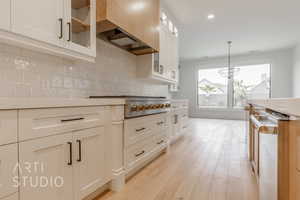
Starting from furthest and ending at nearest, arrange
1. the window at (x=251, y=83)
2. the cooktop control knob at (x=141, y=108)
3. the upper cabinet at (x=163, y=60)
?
1. the window at (x=251, y=83)
2. the upper cabinet at (x=163, y=60)
3. the cooktop control knob at (x=141, y=108)

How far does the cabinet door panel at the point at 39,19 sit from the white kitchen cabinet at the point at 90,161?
29.7 inches

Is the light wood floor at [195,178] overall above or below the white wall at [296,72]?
below

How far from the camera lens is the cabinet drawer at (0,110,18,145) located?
79 centimetres

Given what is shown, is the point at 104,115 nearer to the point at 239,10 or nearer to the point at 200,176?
the point at 200,176

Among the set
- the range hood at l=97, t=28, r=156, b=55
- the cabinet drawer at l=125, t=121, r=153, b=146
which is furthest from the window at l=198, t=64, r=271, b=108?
the cabinet drawer at l=125, t=121, r=153, b=146

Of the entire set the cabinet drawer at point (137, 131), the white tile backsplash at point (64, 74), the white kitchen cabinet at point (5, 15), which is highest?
the white kitchen cabinet at point (5, 15)

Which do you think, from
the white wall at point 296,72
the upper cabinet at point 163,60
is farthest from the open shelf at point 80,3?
the white wall at point 296,72

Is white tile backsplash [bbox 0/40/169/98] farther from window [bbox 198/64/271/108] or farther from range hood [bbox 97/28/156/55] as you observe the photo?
window [bbox 198/64/271/108]

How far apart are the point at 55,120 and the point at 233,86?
7363 mm

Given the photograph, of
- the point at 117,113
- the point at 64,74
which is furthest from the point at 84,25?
the point at 117,113

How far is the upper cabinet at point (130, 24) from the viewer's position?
1.55 meters

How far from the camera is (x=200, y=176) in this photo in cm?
187

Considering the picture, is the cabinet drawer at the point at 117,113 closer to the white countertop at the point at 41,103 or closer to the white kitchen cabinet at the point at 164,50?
the white countertop at the point at 41,103

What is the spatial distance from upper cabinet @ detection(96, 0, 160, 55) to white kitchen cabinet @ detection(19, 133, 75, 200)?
115 centimetres
